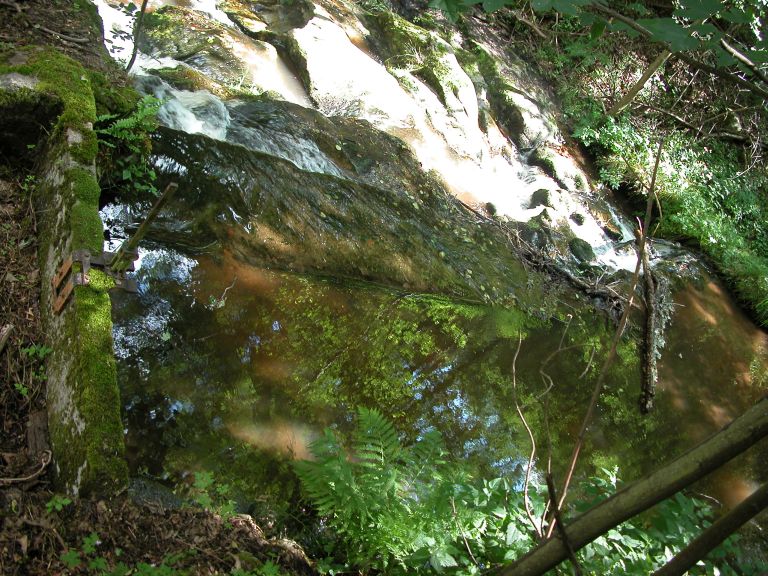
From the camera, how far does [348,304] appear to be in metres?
5.31

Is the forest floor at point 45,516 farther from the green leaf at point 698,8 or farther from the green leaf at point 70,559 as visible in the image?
the green leaf at point 698,8

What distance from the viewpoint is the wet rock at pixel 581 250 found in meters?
8.37

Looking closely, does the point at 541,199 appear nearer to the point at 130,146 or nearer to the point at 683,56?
the point at 130,146

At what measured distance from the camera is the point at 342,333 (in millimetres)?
4992

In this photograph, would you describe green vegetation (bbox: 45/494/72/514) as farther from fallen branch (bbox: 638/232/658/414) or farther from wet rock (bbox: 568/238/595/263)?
wet rock (bbox: 568/238/595/263)

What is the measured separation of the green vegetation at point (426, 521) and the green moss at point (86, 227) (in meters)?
1.76

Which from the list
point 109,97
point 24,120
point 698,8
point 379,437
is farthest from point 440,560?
point 109,97

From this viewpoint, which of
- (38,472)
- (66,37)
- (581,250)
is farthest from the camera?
(581,250)

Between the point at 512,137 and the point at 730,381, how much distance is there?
5.46 meters

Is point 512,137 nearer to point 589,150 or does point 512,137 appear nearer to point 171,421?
point 589,150

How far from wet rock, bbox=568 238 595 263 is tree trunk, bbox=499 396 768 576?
24.4 feet

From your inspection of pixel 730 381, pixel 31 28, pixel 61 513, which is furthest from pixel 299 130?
pixel 730 381

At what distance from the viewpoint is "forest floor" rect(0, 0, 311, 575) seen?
8.29ft

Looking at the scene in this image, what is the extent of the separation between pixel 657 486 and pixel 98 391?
2.61 meters
